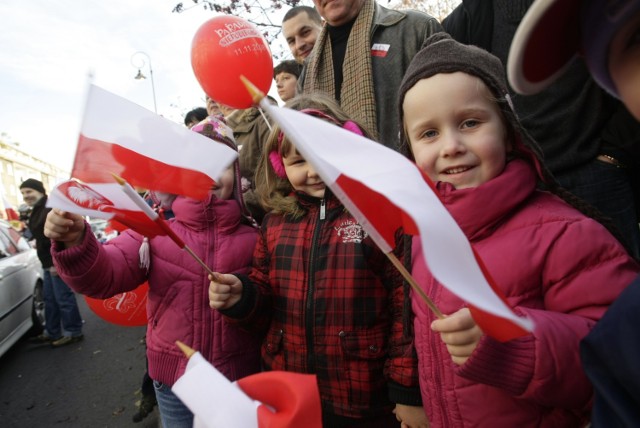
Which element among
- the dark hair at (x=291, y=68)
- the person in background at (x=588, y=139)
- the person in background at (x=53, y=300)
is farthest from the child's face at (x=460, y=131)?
the person in background at (x=53, y=300)

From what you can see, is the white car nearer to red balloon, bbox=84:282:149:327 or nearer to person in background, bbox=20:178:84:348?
person in background, bbox=20:178:84:348

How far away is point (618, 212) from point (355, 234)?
1.07 meters

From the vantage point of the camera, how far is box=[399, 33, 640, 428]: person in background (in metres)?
0.81

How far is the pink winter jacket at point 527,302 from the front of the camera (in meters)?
0.80

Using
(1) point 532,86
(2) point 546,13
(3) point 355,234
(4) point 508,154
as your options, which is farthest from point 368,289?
(2) point 546,13

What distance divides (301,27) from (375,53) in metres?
→ 1.13

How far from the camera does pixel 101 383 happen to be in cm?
425

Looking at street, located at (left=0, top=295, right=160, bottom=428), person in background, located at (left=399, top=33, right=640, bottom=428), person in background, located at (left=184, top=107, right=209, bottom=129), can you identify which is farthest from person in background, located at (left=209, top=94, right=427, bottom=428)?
person in background, located at (left=184, top=107, right=209, bottom=129)

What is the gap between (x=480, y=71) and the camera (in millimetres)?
1147

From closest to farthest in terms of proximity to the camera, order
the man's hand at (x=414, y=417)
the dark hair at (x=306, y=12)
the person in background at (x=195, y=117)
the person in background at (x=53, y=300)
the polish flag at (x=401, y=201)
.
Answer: the polish flag at (x=401, y=201)
the man's hand at (x=414, y=417)
the dark hair at (x=306, y=12)
the person in background at (x=195, y=117)
the person in background at (x=53, y=300)

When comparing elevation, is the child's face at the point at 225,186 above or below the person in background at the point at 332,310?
above

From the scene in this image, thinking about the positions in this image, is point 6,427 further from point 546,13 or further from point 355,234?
point 546,13

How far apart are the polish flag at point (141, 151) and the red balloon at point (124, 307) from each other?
49.5 inches

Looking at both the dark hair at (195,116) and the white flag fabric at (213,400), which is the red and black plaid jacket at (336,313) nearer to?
the white flag fabric at (213,400)
